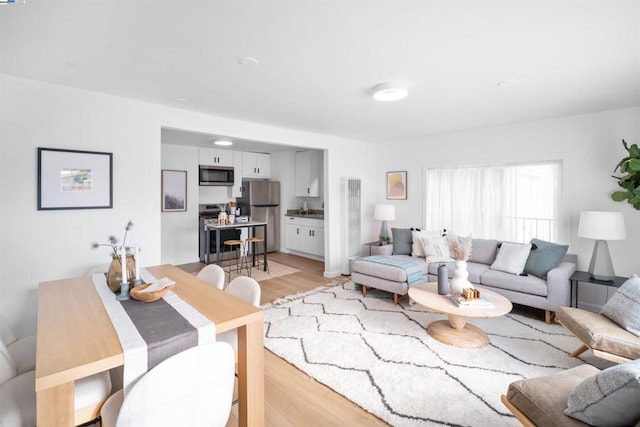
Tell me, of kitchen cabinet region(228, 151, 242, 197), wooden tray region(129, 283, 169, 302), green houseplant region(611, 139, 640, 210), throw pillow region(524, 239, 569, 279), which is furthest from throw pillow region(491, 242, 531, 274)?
kitchen cabinet region(228, 151, 242, 197)

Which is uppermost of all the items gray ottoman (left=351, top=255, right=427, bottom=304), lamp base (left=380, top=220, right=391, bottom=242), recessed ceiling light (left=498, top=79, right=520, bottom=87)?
recessed ceiling light (left=498, top=79, right=520, bottom=87)

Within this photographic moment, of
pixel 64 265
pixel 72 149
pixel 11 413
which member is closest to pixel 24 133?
pixel 72 149

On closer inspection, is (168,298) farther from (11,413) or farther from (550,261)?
(550,261)

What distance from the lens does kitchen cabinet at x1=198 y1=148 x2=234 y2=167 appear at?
6277mm

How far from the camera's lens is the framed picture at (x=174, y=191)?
580 cm

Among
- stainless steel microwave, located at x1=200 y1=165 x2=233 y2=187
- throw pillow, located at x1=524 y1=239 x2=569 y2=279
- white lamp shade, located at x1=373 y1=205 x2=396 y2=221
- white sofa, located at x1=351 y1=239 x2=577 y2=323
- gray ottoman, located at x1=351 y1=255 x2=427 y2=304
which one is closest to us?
white sofa, located at x1=351 y1=239 x2=577 y2=323

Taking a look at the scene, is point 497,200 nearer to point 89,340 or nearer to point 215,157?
point 89,340

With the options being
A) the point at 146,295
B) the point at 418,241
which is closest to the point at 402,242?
the point at 418,241

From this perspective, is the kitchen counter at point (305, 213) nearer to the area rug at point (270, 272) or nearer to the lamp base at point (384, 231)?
the area rug at point (270, 272)

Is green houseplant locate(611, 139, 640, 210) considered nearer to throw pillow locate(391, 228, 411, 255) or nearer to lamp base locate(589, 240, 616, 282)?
lamp base locate(589, 240, 616, 282)

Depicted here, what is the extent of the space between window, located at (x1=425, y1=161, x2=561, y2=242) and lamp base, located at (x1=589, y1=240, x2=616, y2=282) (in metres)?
0.62

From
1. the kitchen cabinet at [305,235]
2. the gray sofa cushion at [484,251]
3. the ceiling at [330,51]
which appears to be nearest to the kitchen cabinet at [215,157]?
the kitchen cabinet at [305,235]

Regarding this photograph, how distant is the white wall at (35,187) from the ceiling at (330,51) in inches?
6.9

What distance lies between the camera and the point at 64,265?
2664 mm
